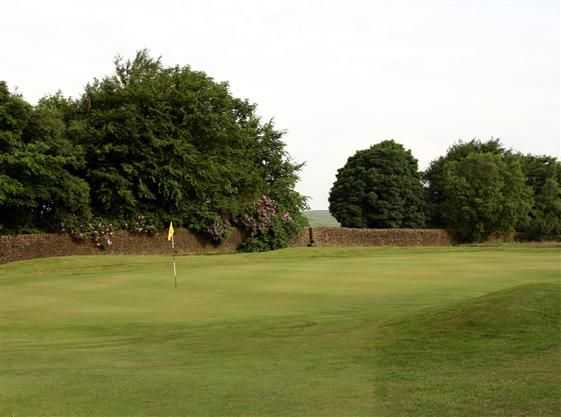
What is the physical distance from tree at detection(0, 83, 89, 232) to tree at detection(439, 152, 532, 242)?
142 feet

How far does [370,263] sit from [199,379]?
2428cm

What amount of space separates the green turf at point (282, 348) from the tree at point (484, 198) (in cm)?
5439

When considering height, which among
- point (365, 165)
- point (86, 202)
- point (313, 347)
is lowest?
point (313, 347)

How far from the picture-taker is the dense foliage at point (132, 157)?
4506cm

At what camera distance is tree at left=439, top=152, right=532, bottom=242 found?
255ft

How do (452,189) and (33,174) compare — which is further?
(452,189)

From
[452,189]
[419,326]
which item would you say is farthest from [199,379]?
[452,189]

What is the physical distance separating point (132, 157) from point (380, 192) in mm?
39115

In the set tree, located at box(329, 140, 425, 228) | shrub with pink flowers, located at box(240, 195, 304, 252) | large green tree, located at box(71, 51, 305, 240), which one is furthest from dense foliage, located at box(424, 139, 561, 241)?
large green tree, located at box(71, 51, 305, 240)

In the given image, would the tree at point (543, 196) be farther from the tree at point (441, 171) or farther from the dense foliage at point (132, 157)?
the dense foliage at point (132, 157)

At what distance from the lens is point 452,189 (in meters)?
80.1

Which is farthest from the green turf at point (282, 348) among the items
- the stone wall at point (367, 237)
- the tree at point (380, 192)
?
the tree at point (380, 192)

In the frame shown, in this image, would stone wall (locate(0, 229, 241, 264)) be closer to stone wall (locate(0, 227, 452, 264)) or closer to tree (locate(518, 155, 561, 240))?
stone wall (locate(0, 227, 452, 264))

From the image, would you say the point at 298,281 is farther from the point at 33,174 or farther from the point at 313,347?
the point at 33,174
